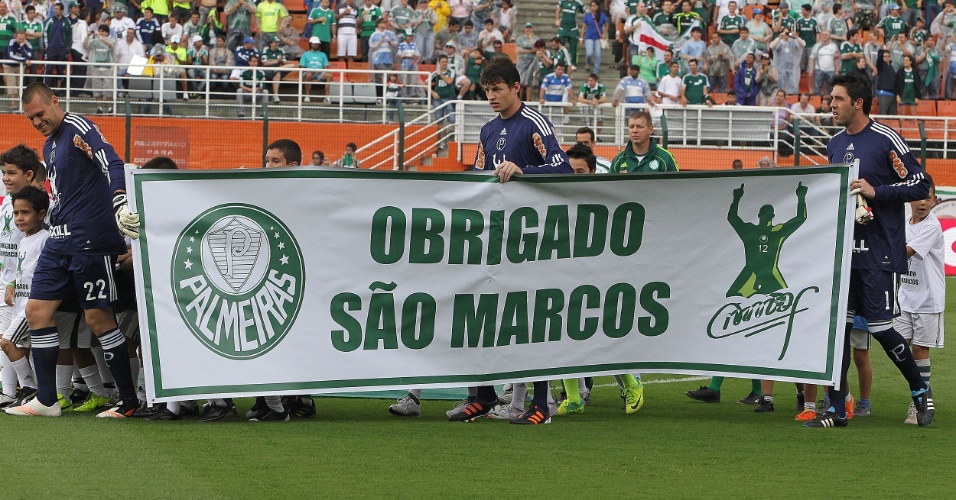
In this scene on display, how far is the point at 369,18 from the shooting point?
26.6 meters

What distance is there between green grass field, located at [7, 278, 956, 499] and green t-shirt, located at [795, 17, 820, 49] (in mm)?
20025

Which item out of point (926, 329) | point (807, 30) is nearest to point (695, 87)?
point (807, 30)

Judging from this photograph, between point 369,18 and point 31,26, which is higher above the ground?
point 369,18

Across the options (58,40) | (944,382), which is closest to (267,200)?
(944,382)

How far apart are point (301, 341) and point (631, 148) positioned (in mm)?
3001

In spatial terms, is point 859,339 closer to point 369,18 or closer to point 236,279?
point 236,279

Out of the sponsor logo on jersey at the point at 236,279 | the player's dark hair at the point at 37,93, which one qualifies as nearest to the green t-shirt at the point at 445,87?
the player's dark hair at the point at 37,93

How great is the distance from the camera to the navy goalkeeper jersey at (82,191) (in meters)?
7.99

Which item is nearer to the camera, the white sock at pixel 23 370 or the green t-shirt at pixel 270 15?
the white sock at pixel 23 370

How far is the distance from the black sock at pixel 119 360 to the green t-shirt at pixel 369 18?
1911 centimetres

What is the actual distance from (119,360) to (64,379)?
0.88 meters

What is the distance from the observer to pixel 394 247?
8.04 meters

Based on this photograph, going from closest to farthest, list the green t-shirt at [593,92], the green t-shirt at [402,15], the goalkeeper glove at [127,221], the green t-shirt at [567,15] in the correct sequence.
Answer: the goalkeeper glove at [127,221] → the green t-shirt at [593,92] → the green t-shirt at [402,15] → the green t-shirt at [567,15]

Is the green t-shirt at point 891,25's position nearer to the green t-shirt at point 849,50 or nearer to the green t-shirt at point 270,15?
the green t-shirt at point 849,50
